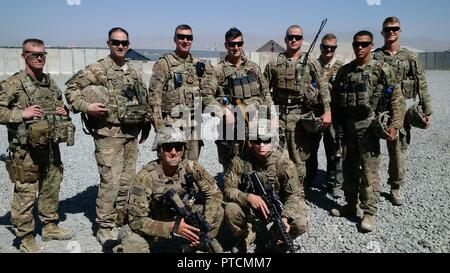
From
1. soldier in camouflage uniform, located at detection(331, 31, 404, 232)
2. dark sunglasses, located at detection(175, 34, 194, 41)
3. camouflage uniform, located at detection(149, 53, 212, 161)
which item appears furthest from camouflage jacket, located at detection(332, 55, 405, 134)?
dark sunglasses, located at detection(175, 34, 194, 41)

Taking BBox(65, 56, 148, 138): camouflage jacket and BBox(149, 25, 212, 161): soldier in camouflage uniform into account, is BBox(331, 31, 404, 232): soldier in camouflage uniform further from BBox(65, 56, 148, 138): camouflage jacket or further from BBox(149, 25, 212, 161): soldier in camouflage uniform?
BBox(65, 56, 148, 138): camouflage jacket

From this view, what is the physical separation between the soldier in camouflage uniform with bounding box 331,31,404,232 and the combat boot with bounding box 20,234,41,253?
402 centimetres

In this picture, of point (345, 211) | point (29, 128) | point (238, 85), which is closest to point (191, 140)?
point (238, 85)

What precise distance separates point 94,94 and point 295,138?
287 centimetres

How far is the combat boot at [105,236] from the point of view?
465 centimetres

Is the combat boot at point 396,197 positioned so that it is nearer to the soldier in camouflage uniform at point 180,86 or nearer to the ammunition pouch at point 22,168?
the soldier in camouflage uniform at point 180,86

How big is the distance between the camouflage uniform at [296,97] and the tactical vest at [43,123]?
2.90 m

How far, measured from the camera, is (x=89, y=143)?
990cm

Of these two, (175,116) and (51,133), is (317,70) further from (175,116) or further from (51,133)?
(51,133)

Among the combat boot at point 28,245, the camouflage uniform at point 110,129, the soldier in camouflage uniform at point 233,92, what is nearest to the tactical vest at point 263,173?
the soldier in camouflage uniform at point 233,92

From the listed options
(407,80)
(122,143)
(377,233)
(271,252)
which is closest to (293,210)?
(271,252)

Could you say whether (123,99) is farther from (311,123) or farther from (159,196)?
(311,123)

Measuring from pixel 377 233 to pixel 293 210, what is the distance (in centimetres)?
142

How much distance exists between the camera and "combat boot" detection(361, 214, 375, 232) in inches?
190
